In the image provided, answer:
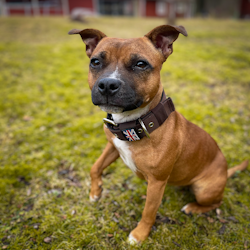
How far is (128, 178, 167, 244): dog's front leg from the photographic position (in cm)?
246

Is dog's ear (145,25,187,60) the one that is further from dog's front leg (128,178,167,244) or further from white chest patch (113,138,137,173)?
dog's front leg (128,178,167,244)

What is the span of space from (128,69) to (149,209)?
170cm

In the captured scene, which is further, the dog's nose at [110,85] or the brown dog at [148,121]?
the brown dog at [148,121]

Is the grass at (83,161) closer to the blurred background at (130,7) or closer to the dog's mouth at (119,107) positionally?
the dog's mouth at (119,107)

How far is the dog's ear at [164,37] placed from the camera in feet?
7.48

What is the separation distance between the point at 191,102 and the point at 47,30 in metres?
12.0

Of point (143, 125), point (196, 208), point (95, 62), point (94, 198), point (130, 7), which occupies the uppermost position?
point (130, 7)

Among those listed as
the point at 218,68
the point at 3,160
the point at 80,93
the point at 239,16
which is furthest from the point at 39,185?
the point at 239,16

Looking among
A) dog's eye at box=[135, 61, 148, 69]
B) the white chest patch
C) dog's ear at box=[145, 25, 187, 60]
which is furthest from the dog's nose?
dog's ear at box=[145, 25, 187, 60]

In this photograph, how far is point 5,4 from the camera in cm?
2119

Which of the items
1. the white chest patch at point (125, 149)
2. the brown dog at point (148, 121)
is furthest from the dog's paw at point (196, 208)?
the white chest patch at point (125, 149)

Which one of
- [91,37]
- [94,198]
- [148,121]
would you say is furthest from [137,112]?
Result: [94,198]

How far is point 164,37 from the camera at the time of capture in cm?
240

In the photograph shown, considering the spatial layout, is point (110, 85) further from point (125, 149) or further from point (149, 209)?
point (149, 209)
